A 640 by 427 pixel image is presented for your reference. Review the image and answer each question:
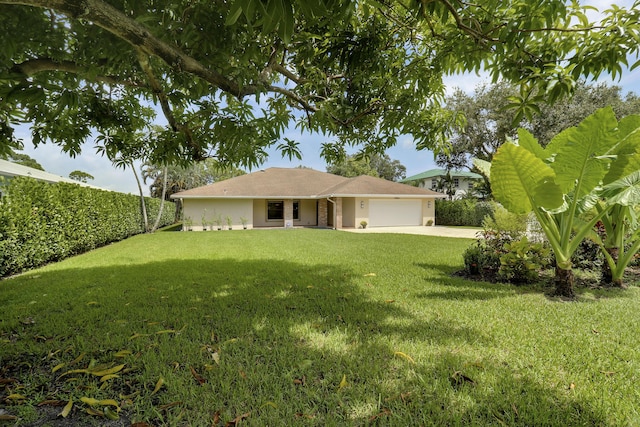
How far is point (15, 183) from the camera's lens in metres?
7.61

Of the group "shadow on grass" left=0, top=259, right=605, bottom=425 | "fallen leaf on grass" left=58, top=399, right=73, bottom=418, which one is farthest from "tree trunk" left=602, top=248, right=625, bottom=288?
"fallen leaf on grass" left=58, top=399, right=73, bottom=418

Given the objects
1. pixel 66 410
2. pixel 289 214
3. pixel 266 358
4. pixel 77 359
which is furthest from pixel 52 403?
pixel 289 214

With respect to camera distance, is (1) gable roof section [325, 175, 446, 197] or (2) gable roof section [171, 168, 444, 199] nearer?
(1) gable roof section [325, 175, 446, 197]

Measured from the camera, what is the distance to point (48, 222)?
8758 mm

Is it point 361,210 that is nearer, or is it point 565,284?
point 565,284

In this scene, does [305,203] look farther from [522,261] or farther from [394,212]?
[522,261]

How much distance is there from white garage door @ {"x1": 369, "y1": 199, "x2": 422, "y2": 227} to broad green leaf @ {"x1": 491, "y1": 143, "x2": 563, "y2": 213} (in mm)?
17746

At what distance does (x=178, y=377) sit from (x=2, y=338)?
262 cm

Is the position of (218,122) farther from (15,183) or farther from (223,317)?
(15,183)

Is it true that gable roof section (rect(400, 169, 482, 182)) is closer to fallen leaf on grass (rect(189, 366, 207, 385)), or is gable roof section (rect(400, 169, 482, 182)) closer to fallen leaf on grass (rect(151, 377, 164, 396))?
fallen leaf on grass (rect(189, 366, 207, 385))

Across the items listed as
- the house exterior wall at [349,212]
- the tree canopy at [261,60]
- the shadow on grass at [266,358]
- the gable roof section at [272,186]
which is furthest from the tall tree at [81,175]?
the tree canopy at [261,60]

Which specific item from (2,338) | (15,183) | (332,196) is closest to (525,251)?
(2,338)

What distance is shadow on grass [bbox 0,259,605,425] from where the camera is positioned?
2.21 meters

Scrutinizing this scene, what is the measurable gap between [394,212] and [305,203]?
7774 mm
